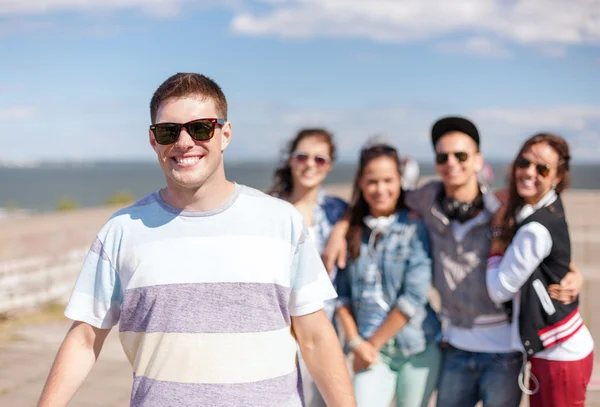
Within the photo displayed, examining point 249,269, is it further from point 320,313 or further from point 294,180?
point 294,180

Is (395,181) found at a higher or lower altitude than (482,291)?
higher

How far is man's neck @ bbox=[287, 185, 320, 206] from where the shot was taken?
3.73 m

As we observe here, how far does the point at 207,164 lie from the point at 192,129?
0.12 m

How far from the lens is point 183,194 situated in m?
2.17

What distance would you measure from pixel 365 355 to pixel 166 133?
1646 mm

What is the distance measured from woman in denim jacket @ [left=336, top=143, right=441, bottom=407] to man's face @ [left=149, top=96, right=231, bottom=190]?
1422 mm

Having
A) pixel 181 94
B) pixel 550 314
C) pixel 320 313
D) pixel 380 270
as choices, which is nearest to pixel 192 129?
pixel 181 94

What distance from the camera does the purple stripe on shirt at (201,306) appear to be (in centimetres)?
207

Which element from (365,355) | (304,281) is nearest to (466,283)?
(365,355)

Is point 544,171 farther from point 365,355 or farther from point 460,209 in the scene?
point 365,355

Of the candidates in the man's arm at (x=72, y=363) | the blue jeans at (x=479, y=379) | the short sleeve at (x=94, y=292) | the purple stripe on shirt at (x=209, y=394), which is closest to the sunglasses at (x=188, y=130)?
the short sleeve at (x=94, y=292)

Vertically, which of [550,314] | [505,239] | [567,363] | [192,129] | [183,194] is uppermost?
[192,129]

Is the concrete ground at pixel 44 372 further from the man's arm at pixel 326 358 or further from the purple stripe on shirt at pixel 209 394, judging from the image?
the purple stripe on shirt at pixel 209 394

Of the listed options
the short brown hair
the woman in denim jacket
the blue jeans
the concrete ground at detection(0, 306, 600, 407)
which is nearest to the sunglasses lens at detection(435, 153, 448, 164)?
the woman in denim jacket
